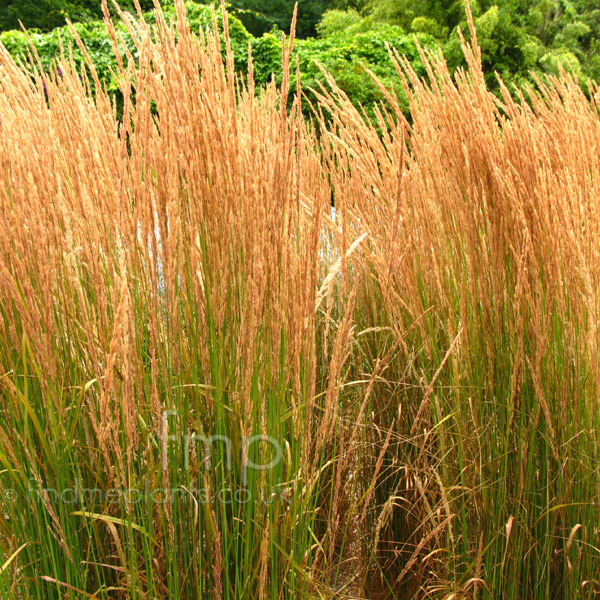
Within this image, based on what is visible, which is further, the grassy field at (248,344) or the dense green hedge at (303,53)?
the dense green hedge at (303,53)

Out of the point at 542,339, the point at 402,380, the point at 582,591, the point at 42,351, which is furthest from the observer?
the point at 402,380

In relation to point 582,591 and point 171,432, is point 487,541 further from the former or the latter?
point 171,432

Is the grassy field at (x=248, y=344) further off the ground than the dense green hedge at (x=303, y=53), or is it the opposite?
the dense green hedge at (x=303, y=53)

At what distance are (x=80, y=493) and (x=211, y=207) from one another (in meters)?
0.71

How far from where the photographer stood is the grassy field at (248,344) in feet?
4.36

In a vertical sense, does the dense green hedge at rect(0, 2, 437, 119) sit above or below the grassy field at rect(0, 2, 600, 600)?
above

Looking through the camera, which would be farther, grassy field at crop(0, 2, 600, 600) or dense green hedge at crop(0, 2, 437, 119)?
dense green hedge at crop(0, 2, 437, 119)

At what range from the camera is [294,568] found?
4.66ft

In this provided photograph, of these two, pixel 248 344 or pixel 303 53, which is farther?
pixel 303 53

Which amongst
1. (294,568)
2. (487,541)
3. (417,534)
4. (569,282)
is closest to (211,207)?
(294,568)

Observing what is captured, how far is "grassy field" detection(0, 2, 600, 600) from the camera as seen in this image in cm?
133

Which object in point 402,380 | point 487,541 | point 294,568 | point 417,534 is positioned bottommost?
point 417,534

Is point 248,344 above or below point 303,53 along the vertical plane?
below

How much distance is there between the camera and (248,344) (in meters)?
1.28
